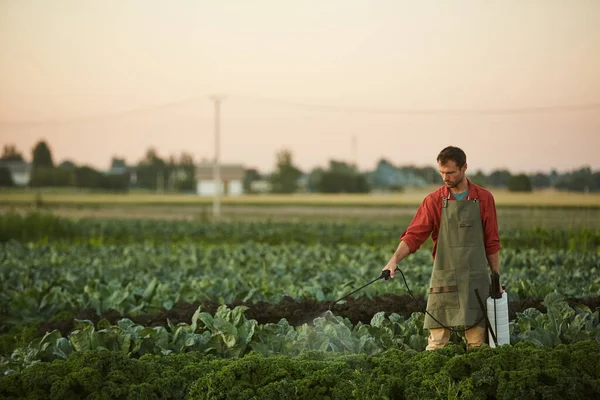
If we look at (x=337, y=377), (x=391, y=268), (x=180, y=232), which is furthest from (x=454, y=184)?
(x=180, y=232)

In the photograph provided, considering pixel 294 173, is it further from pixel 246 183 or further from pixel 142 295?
pixel 142 295

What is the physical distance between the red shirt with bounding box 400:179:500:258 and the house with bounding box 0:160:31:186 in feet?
209

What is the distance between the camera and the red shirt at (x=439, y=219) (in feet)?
17.6

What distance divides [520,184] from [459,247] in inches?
1270

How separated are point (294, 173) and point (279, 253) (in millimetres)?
65000

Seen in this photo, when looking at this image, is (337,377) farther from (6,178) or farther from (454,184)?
(6,178)

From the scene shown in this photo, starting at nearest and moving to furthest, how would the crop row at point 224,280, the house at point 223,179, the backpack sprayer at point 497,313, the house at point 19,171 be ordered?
1. the backpack sprayer at point 497,313
2. the crop row at point 224,280
3. the house at point 19,171
4. the house at point 223,179

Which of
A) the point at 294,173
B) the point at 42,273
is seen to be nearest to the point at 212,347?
the point at 42,273

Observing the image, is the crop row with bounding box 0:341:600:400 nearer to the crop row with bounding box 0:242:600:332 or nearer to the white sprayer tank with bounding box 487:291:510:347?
the white sprayer tank with bounding box 487:291:510:347

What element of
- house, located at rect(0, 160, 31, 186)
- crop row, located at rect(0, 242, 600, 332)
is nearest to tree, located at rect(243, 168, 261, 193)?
house, located at rect(0, 160, 31, 186)

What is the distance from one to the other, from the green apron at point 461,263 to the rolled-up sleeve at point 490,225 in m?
0.08

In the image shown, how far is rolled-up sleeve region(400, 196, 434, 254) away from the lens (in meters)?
5.47

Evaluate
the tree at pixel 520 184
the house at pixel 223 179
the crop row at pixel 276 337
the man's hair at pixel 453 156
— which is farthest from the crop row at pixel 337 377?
the house at pixel 223 179

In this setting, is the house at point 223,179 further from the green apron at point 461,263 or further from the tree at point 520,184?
the green apron at point 461,263
